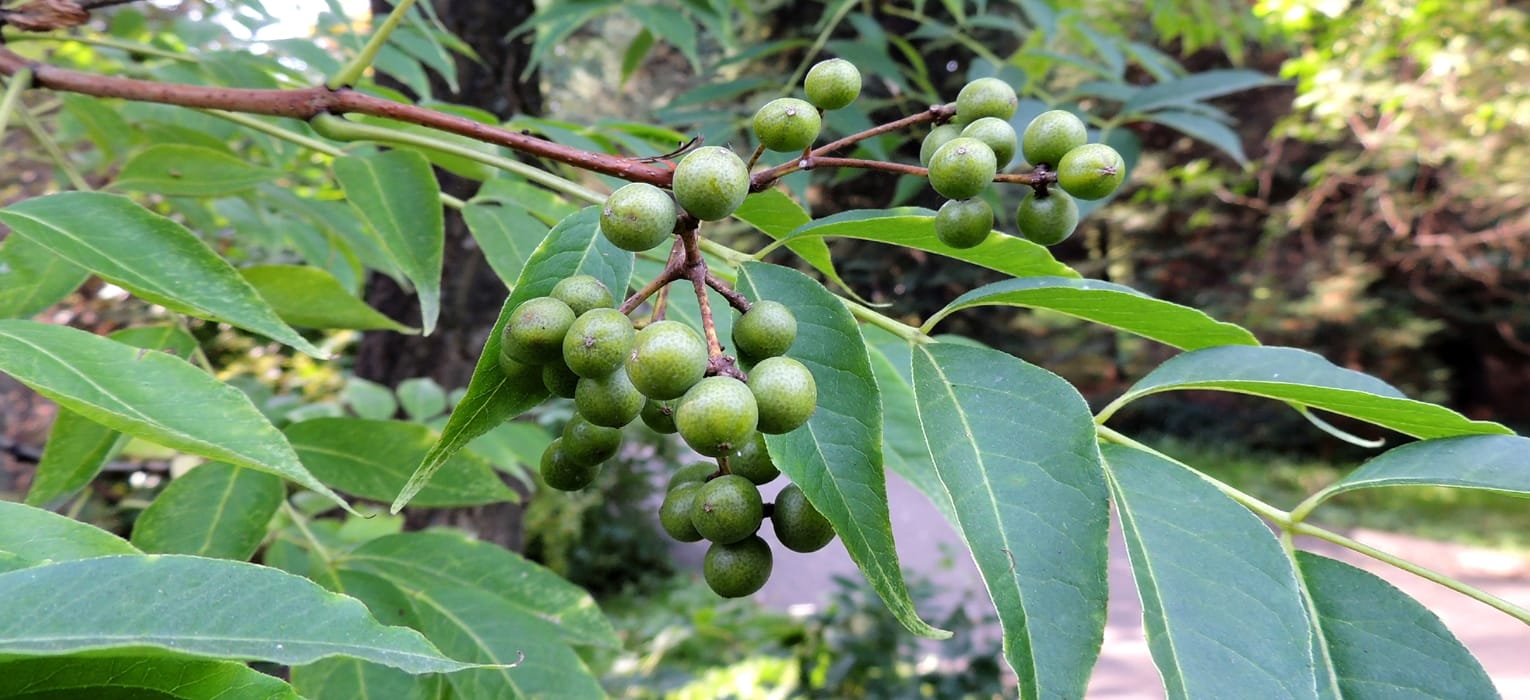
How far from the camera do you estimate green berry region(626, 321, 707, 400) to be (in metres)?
0.74

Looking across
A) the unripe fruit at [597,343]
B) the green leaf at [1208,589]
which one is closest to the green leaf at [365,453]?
the unripe fruit at [597,343]

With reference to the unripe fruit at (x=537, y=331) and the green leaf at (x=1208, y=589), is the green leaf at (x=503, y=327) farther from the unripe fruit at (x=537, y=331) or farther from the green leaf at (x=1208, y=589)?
the green leaf at (x=1208, y=589)

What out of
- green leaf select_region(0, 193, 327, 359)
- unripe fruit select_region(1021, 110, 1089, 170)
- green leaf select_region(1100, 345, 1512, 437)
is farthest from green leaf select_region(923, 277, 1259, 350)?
green leaf select_region(0, 193, 327, 359)

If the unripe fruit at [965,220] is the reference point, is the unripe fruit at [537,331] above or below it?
below

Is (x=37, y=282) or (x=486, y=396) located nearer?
(x=486, y=396)

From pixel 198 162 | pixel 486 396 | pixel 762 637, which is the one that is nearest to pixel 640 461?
pixel 762 637

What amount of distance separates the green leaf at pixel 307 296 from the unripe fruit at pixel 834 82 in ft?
2.66

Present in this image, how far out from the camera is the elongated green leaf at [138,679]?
0.57m

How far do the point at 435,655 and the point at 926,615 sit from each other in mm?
4427

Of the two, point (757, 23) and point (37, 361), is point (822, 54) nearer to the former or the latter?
point (757, 23)

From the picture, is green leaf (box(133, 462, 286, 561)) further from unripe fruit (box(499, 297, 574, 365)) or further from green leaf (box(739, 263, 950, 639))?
green leaf (box(739, 263, 950, 639))

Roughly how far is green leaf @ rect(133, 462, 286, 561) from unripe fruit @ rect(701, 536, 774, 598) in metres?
0.67

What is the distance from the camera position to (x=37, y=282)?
3.77ft

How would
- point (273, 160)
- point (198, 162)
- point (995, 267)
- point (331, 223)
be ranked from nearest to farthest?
point (995, 267) → point (198, 162) → point (331, 223) → point (273, 160)
